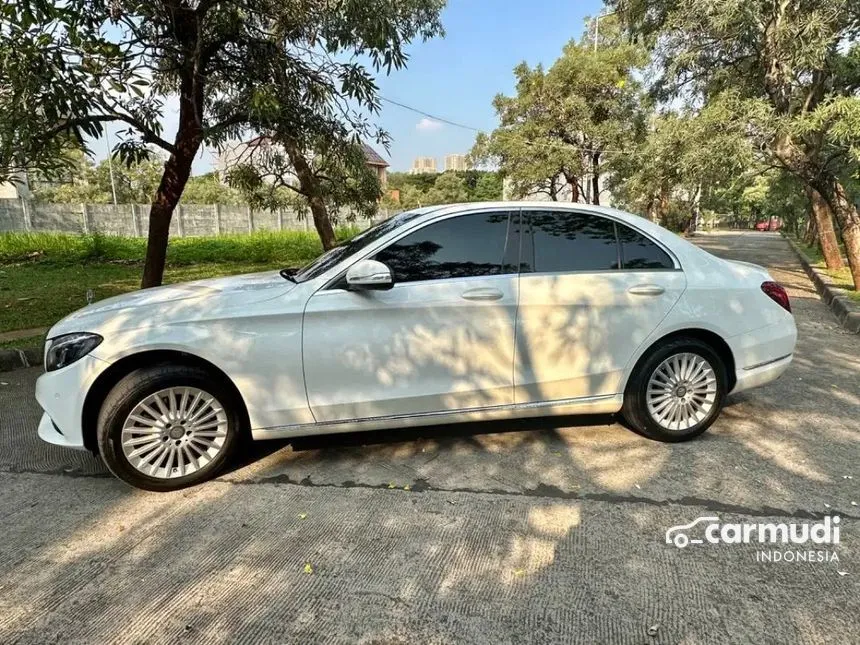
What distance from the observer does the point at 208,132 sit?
226 inches

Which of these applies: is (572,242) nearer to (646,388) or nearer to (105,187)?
(646,388)

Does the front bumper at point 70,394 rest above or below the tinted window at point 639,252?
below

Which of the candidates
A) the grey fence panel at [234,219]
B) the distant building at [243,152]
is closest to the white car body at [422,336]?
the distant building at [243,152]

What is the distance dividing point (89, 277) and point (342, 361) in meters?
11.3

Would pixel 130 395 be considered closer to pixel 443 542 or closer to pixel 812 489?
pixel 443 542

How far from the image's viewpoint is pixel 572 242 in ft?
11.5

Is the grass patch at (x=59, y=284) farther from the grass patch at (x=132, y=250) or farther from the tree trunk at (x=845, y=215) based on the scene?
the tree trunk at (x=845, y=215)

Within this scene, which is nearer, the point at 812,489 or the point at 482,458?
the point at 812,489

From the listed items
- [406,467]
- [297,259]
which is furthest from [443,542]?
[297,259]

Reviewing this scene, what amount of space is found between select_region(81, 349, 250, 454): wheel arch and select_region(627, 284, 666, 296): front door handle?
2.54 m

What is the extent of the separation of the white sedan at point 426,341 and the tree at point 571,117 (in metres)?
14.1

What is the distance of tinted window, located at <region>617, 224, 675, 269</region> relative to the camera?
356 cm

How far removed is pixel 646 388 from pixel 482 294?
1.31m

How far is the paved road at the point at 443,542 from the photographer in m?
2.07
